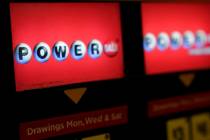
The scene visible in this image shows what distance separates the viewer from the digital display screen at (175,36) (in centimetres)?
274

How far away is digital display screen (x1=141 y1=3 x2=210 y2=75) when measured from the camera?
2.74m

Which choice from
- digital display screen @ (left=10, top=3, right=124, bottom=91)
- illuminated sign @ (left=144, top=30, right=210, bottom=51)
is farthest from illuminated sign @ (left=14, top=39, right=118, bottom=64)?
illuminated sign @ (left=144, top=30, right=210, bottom=51)

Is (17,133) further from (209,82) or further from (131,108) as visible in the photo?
(209,82)

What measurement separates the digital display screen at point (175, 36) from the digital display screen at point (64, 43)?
0.23 m

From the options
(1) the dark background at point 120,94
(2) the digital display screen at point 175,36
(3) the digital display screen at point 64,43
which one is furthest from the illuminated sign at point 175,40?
(3) the digital display screen at point 64,43

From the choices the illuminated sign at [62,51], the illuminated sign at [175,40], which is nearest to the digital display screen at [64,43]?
the illuminated sign at [62,51]

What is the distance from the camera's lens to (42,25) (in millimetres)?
2326

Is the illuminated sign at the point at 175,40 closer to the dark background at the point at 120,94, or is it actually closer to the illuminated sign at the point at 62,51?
the dark background at the point at 120,94

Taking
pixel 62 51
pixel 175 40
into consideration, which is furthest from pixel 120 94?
pixel 175 40

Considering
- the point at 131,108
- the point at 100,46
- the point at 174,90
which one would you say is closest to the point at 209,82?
the point at 174,90

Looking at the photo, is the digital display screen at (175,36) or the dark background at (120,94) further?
the digital display screen at (175,36)

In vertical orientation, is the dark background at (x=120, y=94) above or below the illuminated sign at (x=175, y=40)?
below

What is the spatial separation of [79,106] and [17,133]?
1.23ft

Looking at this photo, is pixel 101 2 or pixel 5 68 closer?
pixel 5 68
